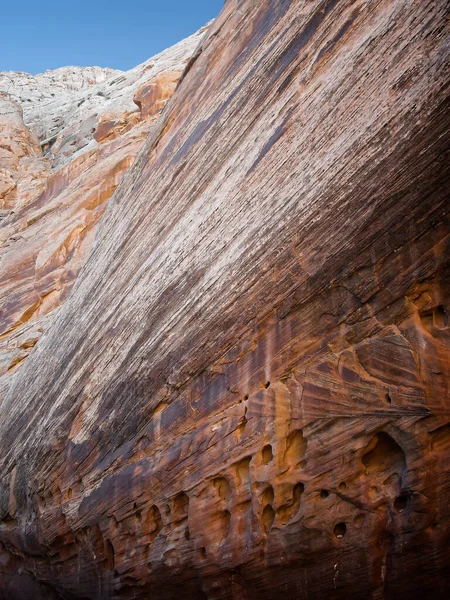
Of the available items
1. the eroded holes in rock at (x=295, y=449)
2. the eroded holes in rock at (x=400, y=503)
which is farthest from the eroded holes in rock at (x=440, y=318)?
the eroded holes in rock at (x=295, y=449)

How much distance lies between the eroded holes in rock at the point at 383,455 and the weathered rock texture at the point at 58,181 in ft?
33.4

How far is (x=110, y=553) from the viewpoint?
8094mm

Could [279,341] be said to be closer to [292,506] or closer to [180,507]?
[292,506]

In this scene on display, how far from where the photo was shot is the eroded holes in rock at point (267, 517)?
18.9ft

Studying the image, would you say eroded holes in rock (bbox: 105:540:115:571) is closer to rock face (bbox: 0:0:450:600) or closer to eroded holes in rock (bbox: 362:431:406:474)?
rock face (bbox: 0:0:450:600)

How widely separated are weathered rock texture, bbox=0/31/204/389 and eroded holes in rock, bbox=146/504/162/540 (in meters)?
6.87

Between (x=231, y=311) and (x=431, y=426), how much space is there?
280cm

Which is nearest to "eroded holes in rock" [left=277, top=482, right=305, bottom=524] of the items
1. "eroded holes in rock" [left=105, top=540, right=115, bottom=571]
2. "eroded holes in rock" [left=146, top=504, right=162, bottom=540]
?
"eroded holes in rock" [left=146, top=504, right=162, bottom=540]

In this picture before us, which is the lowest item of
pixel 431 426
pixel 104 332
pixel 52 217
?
pixel 431 426

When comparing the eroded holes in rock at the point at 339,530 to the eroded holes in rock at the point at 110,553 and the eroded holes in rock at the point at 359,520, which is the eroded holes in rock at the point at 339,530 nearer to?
the eroded holes in rock at the point at 359,520

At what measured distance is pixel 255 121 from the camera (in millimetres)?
6938

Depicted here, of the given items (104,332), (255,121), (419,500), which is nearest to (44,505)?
(104,332)

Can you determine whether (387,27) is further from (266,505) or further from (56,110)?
(56,110)

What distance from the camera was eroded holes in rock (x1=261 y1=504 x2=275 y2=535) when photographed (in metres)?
5.75
